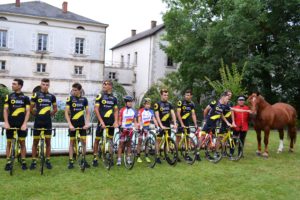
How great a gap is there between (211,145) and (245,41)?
1696cm

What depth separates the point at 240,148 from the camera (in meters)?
10.9

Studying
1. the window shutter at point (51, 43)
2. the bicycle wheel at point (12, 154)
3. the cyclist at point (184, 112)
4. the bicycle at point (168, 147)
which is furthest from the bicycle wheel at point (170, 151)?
the window shutter at point (51, 43)

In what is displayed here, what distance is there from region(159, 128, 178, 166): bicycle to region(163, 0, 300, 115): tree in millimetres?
15931

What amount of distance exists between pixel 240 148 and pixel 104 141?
4.27m

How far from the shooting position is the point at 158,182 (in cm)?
811

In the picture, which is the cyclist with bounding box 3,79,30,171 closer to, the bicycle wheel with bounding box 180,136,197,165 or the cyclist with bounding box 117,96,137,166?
the cyclist with bounding box 117,96,137,166

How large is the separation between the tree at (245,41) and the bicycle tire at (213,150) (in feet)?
47.3

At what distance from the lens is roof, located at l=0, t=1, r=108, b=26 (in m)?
38.6

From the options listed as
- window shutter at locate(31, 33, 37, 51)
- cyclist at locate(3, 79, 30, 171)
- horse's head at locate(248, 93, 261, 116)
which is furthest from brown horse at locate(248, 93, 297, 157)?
window shutter at locate(31, 33, 37, 51)

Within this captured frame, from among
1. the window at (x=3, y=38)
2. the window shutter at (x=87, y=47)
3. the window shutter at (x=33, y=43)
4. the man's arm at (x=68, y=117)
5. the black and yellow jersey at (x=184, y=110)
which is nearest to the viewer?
the man's arm at (x=68, y=117)

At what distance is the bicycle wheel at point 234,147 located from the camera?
424 inches

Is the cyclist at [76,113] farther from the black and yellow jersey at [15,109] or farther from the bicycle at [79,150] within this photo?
the black and yellow jersey at [15,109]

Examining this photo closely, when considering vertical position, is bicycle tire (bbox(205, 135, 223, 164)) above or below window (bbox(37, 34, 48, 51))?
below

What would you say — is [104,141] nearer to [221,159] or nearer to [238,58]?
[221,159]
